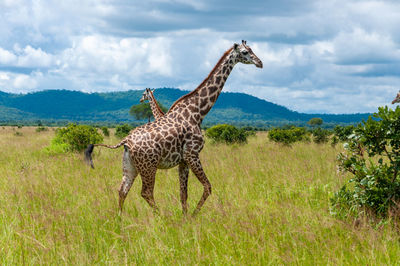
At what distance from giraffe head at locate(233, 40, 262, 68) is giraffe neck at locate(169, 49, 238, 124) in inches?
3.4

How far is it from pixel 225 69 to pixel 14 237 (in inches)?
161

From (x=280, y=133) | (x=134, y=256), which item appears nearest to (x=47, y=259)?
(x=134, y=256)

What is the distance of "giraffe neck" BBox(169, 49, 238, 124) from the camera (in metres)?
6.31

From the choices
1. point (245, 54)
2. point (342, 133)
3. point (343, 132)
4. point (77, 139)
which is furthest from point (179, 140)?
point (342, 133)

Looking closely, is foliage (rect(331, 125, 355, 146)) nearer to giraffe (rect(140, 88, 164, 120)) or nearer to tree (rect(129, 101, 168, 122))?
giraffe (rect(140, 88, 164, 120))

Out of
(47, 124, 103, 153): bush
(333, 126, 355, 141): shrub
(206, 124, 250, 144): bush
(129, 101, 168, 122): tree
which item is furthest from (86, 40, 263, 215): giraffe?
(129, 101, 168, 122): tree

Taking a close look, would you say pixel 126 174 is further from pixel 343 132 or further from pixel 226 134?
pixel 343 132

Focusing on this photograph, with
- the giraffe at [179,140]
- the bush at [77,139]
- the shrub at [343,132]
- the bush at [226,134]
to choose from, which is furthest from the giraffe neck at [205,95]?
the bush at [226,134]

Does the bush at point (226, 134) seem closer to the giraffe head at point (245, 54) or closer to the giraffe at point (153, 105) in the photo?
the giraffe at point (153, 105)

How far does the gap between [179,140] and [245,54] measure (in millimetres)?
1895

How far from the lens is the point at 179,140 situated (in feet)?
19.6

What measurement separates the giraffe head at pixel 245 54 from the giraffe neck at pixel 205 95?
9cm

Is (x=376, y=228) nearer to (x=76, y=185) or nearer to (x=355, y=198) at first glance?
(x=355, y=198)

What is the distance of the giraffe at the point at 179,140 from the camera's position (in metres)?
5.78
